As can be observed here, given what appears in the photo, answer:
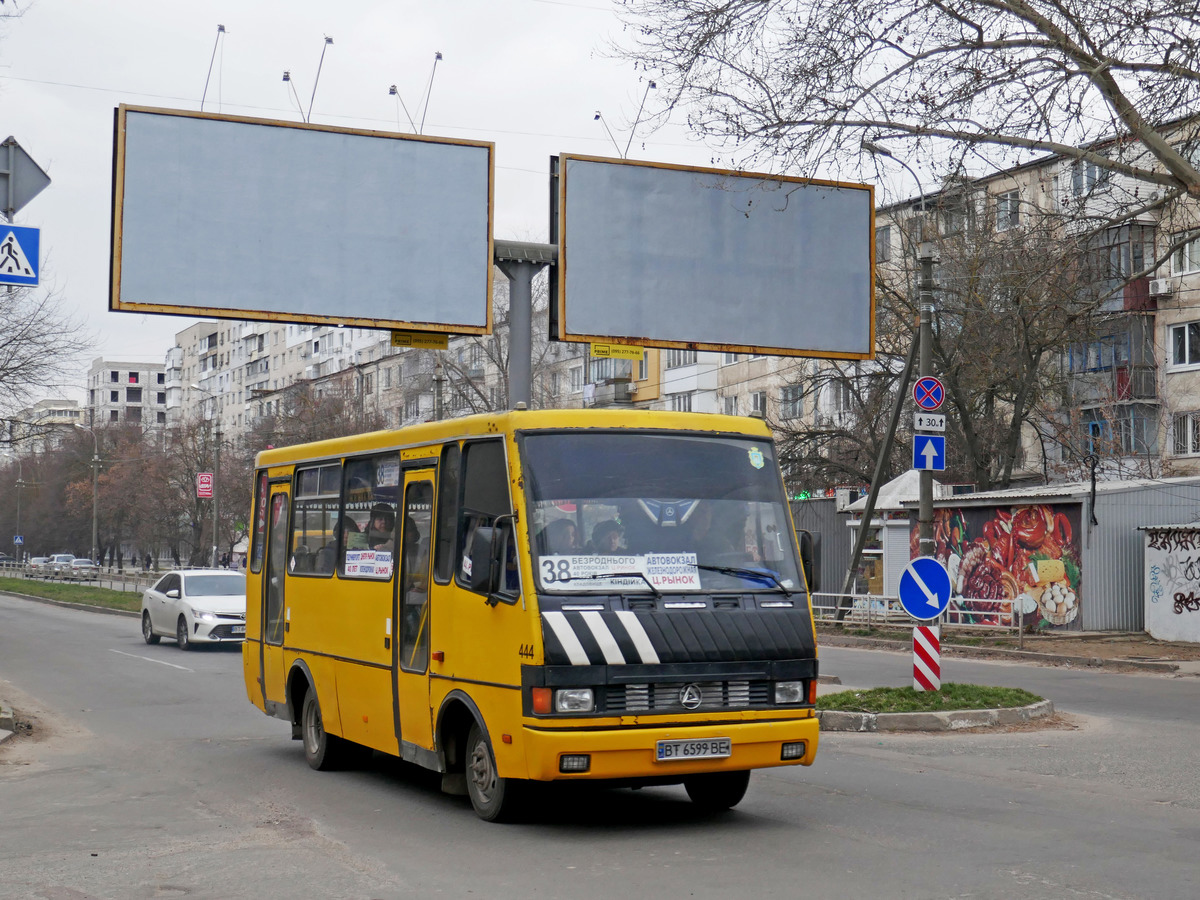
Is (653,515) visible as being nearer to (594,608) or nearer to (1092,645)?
(594,608)

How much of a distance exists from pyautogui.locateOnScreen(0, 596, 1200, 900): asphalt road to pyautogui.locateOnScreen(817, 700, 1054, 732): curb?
39 centimetres

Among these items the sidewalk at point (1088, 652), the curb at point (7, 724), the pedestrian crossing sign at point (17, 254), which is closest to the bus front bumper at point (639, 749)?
the pedestrian crossing sign at point (17, 254)

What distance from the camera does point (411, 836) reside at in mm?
8211

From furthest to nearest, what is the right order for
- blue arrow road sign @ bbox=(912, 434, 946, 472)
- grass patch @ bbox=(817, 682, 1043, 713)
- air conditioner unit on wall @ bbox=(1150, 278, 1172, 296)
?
air conditioner unit on wall @ bbox=(1150, 278, 1172, 296) < blue arrow road sign @ bbox=(912, 434, 946, 472) < grass patch @ bbox=(817, 682, 1043, 713)

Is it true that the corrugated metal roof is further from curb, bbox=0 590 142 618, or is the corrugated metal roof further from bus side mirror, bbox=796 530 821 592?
bus side mirror, bbox=796 530 821 592

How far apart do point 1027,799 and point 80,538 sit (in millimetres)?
108965

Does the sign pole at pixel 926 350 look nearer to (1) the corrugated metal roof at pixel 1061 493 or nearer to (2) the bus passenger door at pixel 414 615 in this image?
(2) the bus passenger door at pixel 414 615

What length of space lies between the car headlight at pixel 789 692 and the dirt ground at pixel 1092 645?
660 inches

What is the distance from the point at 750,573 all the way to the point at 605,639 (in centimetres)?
116

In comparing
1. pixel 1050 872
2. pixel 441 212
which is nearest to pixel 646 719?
pixel 1050 872

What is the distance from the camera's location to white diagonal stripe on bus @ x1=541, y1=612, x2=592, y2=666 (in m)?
7.79

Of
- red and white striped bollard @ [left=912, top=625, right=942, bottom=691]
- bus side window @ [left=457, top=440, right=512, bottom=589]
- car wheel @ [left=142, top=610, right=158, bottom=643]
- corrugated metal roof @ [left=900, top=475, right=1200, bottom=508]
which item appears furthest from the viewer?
corrugated metal roof @ [left=900, top=475, right=1200, bottom=508]

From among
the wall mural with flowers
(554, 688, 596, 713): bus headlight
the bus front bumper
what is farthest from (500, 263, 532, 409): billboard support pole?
the wall mural with flowers

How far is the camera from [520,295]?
59.0 feet
